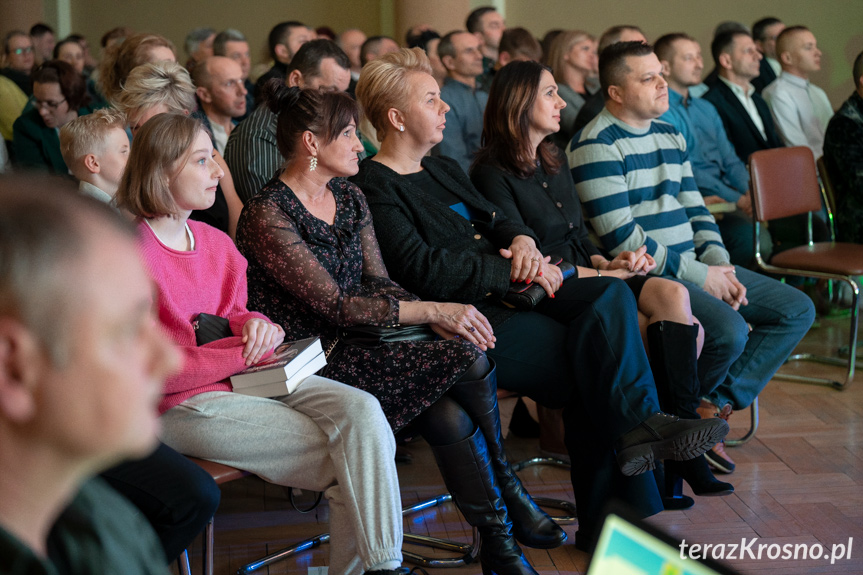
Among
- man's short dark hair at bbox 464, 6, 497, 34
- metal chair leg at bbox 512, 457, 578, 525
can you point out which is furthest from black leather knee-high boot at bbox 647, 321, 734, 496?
man's short dark hair at bbox 464, 6, 497, 34

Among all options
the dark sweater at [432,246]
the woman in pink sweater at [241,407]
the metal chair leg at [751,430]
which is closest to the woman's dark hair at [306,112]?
the dark sweater at [432,246]

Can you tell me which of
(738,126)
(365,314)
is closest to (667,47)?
(738,126)

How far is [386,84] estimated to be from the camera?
2.86 metres

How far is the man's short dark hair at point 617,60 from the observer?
3350mm

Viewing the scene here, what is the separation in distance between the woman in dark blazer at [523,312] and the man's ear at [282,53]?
9.42 ft

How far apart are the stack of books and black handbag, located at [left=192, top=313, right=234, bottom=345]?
0.12 meters

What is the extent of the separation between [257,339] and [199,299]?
0.20m

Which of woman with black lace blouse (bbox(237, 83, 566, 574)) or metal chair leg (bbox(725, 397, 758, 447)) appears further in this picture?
metal chair leg (bbox(725, 397, 758, 447))

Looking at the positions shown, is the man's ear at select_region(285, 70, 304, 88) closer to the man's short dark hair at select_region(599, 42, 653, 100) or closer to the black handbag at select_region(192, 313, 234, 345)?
the man's short dark hair at select_region(599, 42, 653, 100)

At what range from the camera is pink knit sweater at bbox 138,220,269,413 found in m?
2.01

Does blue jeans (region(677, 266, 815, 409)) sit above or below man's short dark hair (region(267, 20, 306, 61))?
below

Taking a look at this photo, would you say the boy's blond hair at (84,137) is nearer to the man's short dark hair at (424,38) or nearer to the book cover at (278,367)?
the book cover at (278,367)

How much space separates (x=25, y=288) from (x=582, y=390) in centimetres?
201

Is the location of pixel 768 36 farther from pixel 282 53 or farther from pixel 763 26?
pixel 282 53
